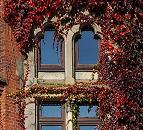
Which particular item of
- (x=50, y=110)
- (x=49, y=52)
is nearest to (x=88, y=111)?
(x=50, y=110)

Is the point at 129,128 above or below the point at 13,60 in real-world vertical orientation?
below

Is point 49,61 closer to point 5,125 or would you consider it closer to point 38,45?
point 38,45

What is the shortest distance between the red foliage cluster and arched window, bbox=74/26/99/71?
35 centimetres

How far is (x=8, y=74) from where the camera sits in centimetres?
1284

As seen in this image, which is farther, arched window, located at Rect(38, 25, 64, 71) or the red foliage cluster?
arched window, located at Rect(38, 25, 64, 71)

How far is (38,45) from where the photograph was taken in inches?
522

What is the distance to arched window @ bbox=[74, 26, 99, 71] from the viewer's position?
13375 mm

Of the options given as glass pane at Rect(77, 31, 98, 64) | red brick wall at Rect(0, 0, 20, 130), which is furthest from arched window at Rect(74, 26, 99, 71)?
red brick wall at Rect(0, 0, 20, 130)

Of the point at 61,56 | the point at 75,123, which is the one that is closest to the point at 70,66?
the point at 61,56

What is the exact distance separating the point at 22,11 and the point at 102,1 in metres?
1.85

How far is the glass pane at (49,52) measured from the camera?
43.8 feet

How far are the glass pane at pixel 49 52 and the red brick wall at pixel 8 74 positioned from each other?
672mm

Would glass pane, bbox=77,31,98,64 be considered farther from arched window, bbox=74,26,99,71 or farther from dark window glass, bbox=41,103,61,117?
dark window glass, bbox=41,103,61,117

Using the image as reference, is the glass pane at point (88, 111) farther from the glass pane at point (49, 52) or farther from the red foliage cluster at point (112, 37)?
Result: the glass pane at point (49, 52)
